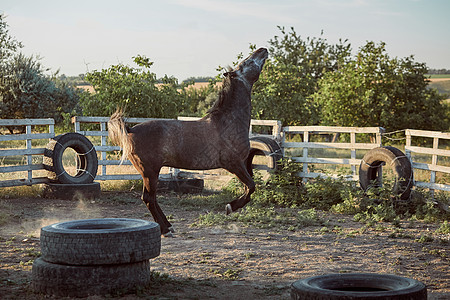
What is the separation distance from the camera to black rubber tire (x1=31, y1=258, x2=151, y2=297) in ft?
15.7

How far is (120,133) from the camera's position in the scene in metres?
7.93

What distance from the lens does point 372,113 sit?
28938 mm

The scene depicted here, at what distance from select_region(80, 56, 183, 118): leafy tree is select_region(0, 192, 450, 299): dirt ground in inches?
295

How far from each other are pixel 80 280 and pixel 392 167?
6952mm

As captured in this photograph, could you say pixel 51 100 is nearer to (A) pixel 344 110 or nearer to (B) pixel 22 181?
(A) pixel 344 110

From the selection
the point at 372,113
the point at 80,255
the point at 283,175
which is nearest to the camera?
the point at 80,255

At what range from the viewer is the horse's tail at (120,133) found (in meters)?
7.90

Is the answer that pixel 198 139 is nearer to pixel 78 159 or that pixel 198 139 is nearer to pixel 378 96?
pixel 78 159

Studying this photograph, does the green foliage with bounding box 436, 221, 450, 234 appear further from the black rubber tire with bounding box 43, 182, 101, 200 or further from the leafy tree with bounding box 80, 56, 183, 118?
the leafy tree with bounding box 80, 56, 183, 118

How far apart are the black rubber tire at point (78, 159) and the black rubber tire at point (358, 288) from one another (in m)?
8.68

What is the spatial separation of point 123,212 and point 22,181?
8.99 feet

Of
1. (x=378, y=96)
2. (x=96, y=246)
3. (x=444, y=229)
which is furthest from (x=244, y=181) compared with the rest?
(x=378, y=96)

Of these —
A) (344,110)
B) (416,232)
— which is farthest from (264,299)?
(344,110)

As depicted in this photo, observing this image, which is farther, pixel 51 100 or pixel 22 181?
pixel 51 100
